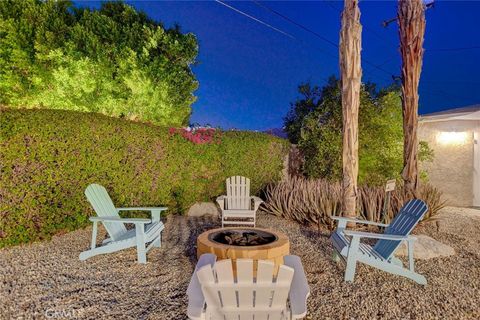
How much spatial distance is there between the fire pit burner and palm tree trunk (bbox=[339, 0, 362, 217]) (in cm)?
200

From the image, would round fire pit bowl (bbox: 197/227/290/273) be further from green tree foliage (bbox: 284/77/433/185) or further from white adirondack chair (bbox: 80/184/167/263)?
green tree foliage (bbox: 284/77/433/185)

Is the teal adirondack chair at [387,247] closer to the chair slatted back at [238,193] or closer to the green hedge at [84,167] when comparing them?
the chair slatted back at [238,193]

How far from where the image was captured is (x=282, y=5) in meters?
25.6

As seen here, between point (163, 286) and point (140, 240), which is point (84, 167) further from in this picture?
point (163, 286)

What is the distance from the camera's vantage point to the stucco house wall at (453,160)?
31.3ft

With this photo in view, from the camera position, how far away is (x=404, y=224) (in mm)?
3635

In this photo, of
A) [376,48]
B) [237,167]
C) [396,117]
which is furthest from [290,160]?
[376,48]

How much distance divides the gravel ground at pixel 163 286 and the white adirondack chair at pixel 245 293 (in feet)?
2.93

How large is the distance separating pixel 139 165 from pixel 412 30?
580 cm

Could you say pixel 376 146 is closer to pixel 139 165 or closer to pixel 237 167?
pixel 237 167

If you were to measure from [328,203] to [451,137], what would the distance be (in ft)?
21.1

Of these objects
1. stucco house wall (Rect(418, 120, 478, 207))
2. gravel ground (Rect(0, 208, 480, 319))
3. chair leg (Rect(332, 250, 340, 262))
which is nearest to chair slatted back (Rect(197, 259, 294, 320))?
gravel ground (Rect(0, 208, 480, 319))

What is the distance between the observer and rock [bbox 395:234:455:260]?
14.5 feet

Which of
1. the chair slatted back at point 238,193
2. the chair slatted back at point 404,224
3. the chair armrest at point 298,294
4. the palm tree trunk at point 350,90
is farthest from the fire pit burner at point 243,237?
the chair slatted back at point 238,193
